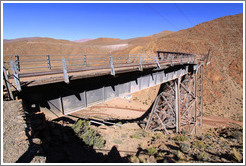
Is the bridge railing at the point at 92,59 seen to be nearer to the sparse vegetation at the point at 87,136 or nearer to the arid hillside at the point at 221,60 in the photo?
the sparse vegetation at the point at 87,136

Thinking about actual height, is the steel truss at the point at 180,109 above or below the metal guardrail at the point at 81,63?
below

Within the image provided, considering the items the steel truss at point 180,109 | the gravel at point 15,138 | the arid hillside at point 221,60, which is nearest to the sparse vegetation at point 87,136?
the steel truss at point 180,109

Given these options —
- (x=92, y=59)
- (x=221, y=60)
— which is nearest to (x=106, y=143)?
(x=92, y=59)

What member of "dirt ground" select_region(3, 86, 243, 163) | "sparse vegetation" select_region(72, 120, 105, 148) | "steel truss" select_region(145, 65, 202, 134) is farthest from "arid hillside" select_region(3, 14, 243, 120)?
"sparse vegetation" select_region(72, 120, 105, 148)

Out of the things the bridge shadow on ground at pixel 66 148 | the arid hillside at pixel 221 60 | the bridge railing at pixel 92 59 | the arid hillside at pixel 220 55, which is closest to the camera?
the bridge railing at pixel 92 59

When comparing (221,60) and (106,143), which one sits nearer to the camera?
(106,143)

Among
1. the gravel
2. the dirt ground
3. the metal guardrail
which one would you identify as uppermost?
the metal guardrail

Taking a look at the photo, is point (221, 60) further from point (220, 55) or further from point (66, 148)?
point (66, 148)

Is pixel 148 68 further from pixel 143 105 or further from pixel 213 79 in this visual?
pixel 213 79

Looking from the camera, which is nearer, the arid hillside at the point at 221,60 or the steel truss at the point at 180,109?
the steel truss at the point at 180,109

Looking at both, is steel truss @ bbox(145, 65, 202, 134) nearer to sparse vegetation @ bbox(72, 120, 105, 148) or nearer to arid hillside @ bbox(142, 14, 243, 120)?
sparse vegetation @ bbox(72, 120, 105, 148)

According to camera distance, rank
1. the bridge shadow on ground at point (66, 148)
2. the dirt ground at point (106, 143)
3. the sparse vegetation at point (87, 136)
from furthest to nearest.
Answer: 1. the sparse vegetation at point (87, 136)
2. the bridge shadow on ground at point (66, 148)
3. the dirt ground at point (106, 143)

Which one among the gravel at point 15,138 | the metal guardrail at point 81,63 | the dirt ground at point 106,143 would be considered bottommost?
the dirt ground at point 106,143

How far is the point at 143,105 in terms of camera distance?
2444cm
